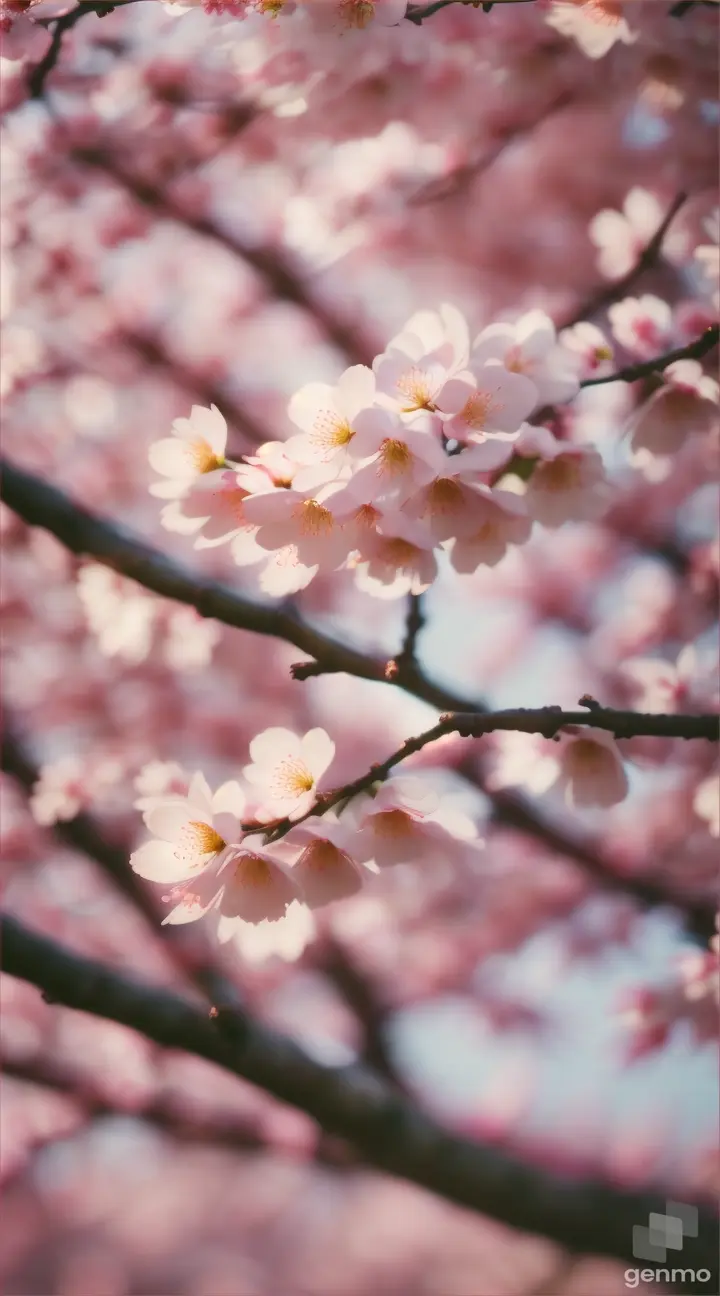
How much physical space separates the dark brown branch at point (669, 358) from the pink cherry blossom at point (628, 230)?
43 centimetres

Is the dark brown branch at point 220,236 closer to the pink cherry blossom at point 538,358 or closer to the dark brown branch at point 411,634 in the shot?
the pink cherry blossom at point 538,358

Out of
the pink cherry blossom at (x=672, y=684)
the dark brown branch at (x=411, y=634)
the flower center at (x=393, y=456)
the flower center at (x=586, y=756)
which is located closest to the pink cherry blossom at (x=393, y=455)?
the flower center at (x=393, y=456)

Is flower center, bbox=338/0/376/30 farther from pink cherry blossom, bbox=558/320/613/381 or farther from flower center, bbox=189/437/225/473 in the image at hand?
flower center, bbox=189/437/225/473

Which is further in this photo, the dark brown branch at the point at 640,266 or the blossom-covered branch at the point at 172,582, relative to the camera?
the dark brown branch at the point at 640,266

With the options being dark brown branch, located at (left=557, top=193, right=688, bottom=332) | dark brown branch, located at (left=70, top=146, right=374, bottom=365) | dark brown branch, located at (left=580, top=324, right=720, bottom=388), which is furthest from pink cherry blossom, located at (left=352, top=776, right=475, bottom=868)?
dark brown branch, located at (left=70, top=146, right=374, bottom=365)

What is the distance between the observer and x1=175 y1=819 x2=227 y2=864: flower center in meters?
0.63

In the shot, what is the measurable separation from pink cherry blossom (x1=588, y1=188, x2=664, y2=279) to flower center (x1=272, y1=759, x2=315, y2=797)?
99cm

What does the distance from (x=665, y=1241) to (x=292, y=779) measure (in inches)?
27.7

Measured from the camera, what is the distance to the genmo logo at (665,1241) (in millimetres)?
870

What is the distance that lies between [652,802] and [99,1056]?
1.34 m

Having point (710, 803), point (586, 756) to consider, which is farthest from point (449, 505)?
point (710, 803)

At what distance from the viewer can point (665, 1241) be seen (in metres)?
0.88

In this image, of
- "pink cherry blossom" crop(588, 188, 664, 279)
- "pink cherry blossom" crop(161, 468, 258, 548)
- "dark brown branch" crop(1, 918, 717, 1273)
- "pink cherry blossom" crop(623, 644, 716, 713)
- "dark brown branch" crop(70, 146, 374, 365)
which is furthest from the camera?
"dark brown branch" crop(70, 146, 374, 365)

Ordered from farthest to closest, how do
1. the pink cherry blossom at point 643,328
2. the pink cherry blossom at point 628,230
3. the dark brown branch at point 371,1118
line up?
the pink cherry blossom at point 628,230 → the pink cherry blossom at point 643,328 → the dark brown branch at point 371,1118
